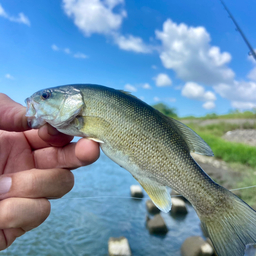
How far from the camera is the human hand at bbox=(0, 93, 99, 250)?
128 centimetres

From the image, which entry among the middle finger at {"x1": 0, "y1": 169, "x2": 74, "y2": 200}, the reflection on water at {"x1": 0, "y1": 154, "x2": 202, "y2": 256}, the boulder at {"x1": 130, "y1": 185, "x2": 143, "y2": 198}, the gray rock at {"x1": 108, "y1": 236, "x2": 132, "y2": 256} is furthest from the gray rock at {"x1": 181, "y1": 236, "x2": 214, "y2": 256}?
the middle finger at {"x1": 0, "y1": 169, "x2": 74, "y2": 200}

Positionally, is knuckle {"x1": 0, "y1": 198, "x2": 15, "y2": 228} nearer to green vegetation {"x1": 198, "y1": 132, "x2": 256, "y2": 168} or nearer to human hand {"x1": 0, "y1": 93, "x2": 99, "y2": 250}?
human hand {"x1": 0, "y1": 93, "x2": 99, "y2": 250}

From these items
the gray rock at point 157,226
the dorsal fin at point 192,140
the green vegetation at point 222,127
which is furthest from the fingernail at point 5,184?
the green vegetation at point 222,127

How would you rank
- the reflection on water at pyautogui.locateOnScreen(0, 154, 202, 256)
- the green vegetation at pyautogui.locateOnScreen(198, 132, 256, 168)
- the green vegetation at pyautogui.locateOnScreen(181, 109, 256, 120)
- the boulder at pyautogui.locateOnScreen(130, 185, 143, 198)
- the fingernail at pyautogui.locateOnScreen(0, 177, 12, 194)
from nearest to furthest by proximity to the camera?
1. the fingernail at pyautogui.locateOnScreen(0, 177, 12, 194)
2. the reflection on water at pyautogui.locateOnScreen(0, 154, 202, 256)
3. the boulder at pyautogui.locateOnScreen(130, 185, 143, 198)
4. the green vegetation at pyautogui.locateOnScreen(198, 132, 256, 168)
5. the green vegetation at pyautogui.locateOnScreen(181, 109, 256, 120)

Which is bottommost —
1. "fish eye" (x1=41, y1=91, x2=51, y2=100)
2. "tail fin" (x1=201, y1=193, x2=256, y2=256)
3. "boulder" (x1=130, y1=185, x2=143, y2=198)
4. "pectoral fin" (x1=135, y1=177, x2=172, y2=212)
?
"boulder" (x1=130, y1=185, x2=143, y2=198)

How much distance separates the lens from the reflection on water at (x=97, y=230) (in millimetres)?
4320

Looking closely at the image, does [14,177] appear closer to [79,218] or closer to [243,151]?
[79,218]

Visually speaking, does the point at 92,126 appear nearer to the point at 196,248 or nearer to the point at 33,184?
the point at 33,184

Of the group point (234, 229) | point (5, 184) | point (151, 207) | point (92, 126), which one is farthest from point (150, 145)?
point (151, 207)

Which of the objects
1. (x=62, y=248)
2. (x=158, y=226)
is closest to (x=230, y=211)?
(x=158, y=226)

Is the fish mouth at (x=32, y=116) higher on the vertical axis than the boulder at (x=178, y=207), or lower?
higher

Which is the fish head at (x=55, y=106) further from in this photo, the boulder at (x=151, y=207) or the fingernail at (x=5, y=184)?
the boulder at (x=151, y=207)

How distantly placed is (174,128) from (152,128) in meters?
0.16

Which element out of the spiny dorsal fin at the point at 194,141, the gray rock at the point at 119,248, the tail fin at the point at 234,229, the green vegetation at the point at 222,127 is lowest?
the gray rock at the point at 119,248
